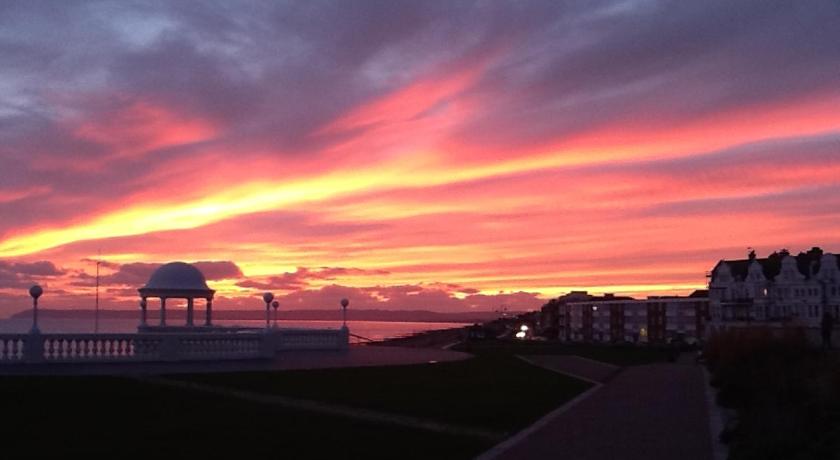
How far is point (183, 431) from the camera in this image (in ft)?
49.7

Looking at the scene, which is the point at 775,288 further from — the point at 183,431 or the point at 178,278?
the point at 183,431

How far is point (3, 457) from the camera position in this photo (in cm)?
1246

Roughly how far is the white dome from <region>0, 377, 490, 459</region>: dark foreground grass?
18240 millimetres

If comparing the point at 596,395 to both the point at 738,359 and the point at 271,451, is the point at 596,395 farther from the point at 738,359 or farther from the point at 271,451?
the point at 271,451

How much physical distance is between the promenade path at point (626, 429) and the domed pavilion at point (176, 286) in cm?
1948

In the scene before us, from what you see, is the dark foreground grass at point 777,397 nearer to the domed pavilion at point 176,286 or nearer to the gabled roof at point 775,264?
the domed pavilion at point 176,286

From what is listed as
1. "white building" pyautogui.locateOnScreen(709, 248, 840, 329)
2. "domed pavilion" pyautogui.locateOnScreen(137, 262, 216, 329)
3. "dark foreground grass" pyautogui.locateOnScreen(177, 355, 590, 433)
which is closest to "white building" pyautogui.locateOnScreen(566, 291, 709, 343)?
"white building" pyautogui.locateOnScreen(709, 248, 840, 329)

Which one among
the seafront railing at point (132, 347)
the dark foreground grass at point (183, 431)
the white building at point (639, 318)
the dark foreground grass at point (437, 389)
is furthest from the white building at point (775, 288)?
the dark foreground grass at point (183, 431)

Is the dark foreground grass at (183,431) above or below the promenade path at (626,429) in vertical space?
above

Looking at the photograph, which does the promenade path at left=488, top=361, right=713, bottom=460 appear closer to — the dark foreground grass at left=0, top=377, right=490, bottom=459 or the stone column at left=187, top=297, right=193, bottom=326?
the dark foreground grass at left=0, top=377, right=490, bottom=459

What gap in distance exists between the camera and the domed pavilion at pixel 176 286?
3822 cm

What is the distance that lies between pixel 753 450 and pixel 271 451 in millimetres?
6888

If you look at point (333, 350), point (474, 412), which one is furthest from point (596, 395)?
point (333, 350)

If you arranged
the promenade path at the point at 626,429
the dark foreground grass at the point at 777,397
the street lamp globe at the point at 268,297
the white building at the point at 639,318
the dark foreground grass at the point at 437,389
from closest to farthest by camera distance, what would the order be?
the dark foreground grass at the point at 777,397, the promenade path at the point at 626,429, the dark foreground grass at the point at 437,389, the street lamp globe at the point at 268,297, the white building at the point at 639,318
